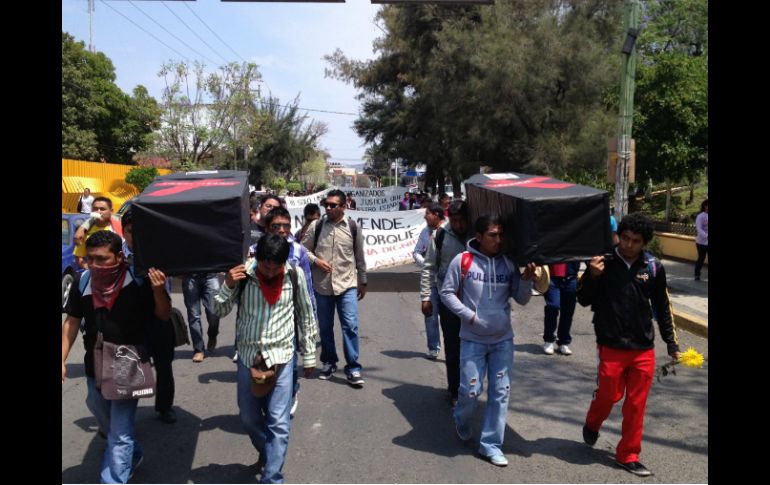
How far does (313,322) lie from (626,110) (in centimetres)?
923

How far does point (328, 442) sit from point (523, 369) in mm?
2814

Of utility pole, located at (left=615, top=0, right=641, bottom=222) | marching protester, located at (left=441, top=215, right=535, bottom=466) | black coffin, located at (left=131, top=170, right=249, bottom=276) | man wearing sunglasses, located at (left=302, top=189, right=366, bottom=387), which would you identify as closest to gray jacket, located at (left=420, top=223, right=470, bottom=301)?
man wearing sunglasses, located at (left=302, top=189, right=366, bottom=387)

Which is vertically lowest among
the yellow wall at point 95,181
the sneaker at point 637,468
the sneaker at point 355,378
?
Answer: the sneaker at point 637,468

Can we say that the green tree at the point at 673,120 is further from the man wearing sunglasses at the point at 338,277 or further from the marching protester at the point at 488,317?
the marching protester at the point at 488,317

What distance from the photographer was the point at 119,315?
12.3ft

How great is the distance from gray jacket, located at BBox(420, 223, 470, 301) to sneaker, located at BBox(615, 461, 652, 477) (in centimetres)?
211

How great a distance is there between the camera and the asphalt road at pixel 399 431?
4.26m

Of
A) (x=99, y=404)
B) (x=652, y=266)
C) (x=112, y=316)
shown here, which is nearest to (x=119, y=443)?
(x=99, y=404)

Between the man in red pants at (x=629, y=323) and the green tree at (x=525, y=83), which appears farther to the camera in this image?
the green tree at (x=525, y=83)

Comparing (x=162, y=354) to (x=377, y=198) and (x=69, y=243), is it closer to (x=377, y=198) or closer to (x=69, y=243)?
(x=69, y=243)

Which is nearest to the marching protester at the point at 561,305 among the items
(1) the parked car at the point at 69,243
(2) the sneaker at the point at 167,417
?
(2) the sneaker at the point at 167,417

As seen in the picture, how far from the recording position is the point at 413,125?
3042cm

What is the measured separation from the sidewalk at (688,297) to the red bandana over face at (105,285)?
25.1 feet
